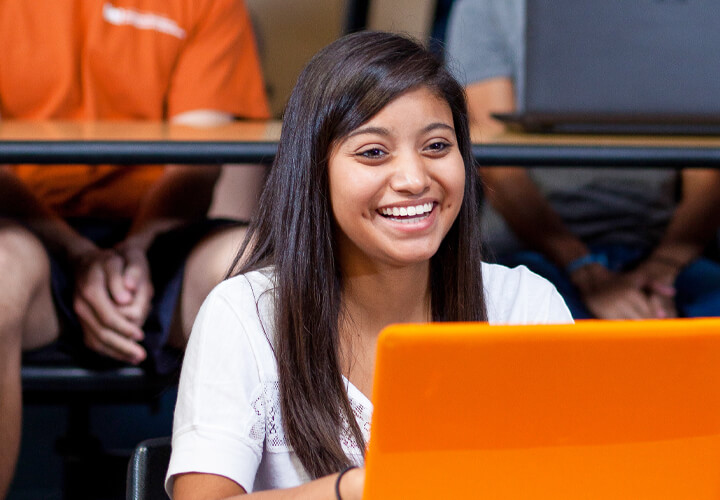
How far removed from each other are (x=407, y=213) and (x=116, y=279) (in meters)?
0.58

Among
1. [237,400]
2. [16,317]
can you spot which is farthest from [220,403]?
[16,317]

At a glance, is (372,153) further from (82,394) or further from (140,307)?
(82,394)

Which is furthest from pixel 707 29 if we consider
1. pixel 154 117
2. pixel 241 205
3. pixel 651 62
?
pixel 154 117

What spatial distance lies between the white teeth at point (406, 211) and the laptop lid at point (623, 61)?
17.8 inches

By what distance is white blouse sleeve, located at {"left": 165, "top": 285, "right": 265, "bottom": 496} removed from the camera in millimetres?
727

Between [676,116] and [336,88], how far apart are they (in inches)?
24.3

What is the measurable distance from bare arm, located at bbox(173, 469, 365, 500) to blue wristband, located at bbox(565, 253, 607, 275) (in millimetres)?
881

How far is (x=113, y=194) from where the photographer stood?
4.83 ft

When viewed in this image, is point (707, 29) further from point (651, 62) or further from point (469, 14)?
point (469, 14)

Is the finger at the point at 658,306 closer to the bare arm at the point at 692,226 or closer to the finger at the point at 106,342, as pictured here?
the bare arm at the point at 692,226

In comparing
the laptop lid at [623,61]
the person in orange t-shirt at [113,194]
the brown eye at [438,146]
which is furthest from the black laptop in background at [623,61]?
the person in orange t-shirt at [113,194]

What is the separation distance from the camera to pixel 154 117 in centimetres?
157

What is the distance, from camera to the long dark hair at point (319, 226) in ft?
2.58

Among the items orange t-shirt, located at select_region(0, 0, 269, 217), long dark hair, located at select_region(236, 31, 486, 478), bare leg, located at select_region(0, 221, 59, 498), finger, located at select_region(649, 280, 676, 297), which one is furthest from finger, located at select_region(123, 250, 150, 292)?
finger, located at select_region(649, 280, 676, 297)
